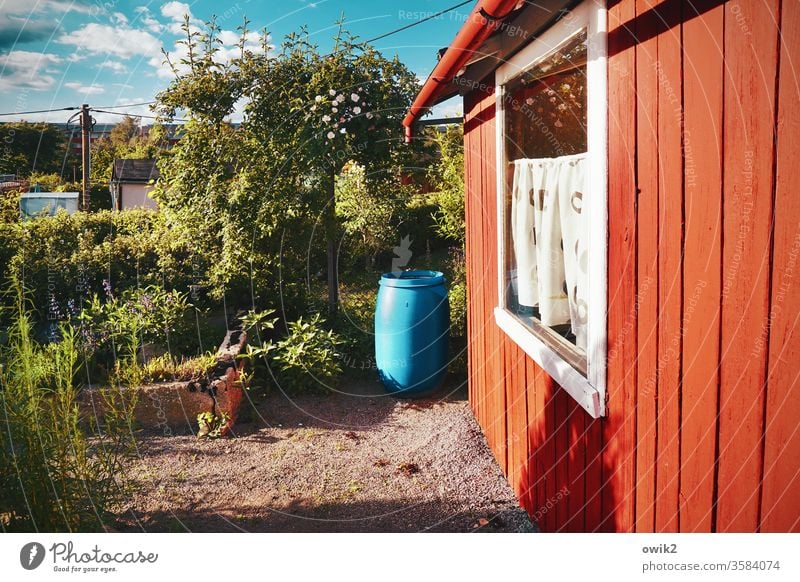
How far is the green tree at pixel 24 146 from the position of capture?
400 centimetres

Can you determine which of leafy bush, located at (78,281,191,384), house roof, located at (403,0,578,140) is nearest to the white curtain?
house roof, located at (403,0,578,140)

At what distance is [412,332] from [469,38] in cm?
303

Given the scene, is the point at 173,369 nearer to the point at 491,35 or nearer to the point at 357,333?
the point at 357,333

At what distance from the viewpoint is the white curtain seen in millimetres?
2488

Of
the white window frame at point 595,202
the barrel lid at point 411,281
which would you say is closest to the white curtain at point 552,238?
the white window frame at point 595,202

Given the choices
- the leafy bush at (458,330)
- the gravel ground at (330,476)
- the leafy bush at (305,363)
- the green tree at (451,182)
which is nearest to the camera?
the gravel ground at (330,476)

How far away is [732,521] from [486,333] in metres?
2.73

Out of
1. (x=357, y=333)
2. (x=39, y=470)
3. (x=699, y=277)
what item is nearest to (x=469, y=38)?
(x=699, y=277)

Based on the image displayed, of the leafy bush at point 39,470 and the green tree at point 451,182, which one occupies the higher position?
the green tree at point 451,182

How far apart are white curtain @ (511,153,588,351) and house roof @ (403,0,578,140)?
565 millimetres

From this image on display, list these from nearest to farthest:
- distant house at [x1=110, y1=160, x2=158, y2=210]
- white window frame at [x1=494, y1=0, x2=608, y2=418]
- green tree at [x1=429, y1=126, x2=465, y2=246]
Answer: white window frame at [x1=494, y1=0, x2=608, y2=418] → green tree at [x1=429, y1=126, x2=465, y2=246] → distant house at [x1=110, y1=160, x2=158, y2=210]

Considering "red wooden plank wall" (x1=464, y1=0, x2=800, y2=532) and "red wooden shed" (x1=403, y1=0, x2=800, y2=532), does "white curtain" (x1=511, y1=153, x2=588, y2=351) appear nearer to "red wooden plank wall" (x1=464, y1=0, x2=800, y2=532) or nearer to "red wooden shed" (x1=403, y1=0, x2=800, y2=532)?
"red wooden shed" (x1=403, y1=0, x2=800, y2=532)

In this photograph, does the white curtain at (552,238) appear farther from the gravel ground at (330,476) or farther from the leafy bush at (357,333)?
the leafy bush at (357,333)
